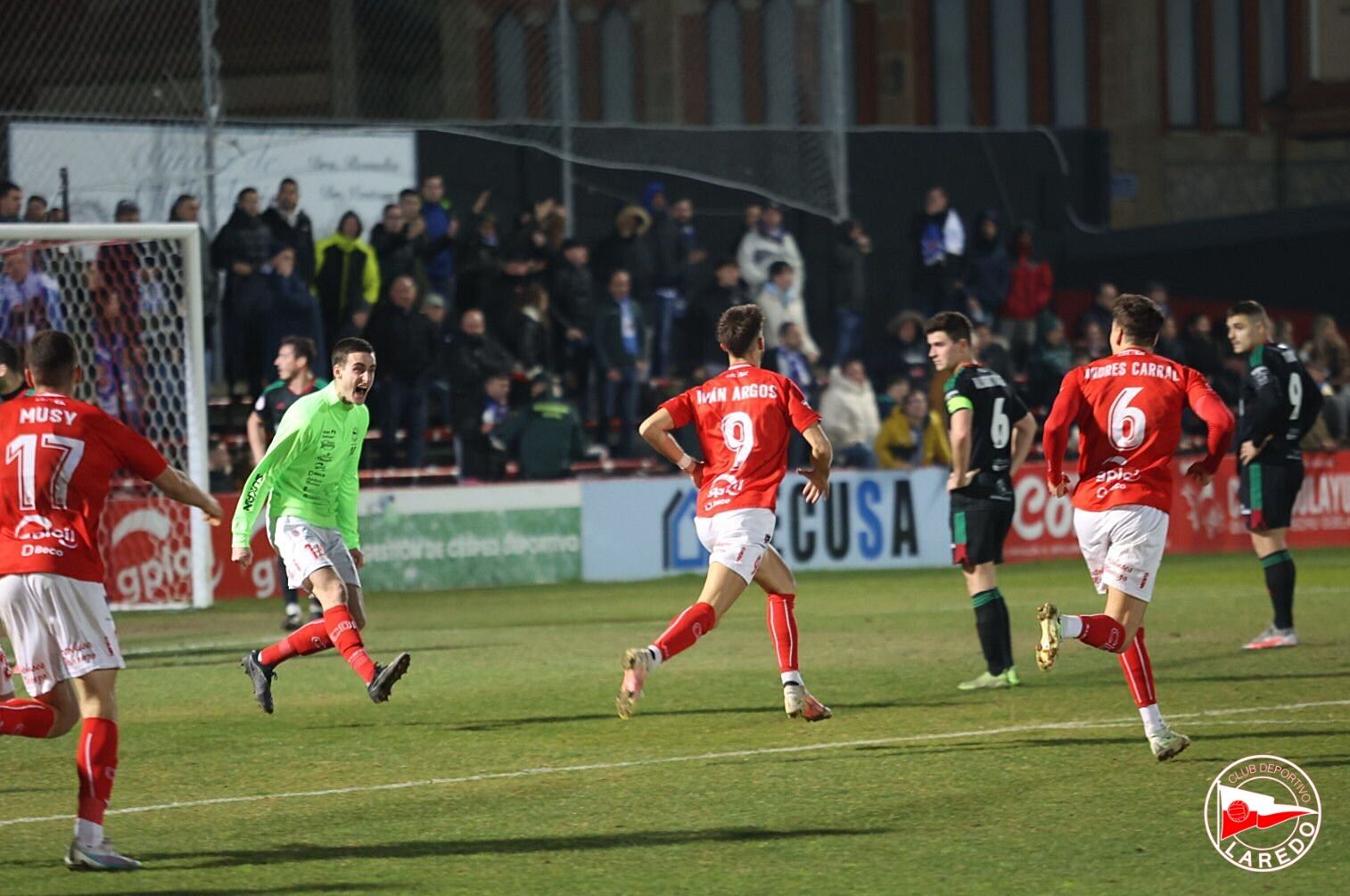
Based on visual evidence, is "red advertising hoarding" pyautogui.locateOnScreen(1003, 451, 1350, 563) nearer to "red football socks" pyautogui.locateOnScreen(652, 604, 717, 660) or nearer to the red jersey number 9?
the red jersey number 9

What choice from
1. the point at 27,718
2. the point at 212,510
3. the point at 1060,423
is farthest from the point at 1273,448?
the point at 27,718

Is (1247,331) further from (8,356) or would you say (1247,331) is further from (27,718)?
(27,718)

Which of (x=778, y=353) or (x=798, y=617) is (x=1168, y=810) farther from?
(x=778, y=353)

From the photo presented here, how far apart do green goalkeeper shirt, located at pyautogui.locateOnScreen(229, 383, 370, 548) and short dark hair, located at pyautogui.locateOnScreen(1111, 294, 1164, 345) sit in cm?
407

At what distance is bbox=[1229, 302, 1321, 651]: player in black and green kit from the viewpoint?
43.5 ft

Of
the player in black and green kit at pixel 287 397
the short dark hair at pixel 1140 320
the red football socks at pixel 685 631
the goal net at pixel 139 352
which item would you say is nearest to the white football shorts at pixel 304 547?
the player in black and green kit at pixel 287 397

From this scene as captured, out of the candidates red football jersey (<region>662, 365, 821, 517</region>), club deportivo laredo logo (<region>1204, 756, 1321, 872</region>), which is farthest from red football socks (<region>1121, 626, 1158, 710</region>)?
red football jersey (<region>662, 365, 821, 517</region>)

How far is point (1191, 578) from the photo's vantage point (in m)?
20.0

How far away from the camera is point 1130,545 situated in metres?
9.12

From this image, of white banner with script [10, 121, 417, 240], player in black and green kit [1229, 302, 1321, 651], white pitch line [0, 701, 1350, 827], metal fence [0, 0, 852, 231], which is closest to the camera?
white pitch line [0, 701, 1350, 827]

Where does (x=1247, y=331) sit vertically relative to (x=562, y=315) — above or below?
below

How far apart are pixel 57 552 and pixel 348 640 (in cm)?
306

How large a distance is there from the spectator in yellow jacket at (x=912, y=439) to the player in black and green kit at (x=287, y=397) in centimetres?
799

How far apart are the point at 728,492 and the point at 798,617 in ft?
23.1
